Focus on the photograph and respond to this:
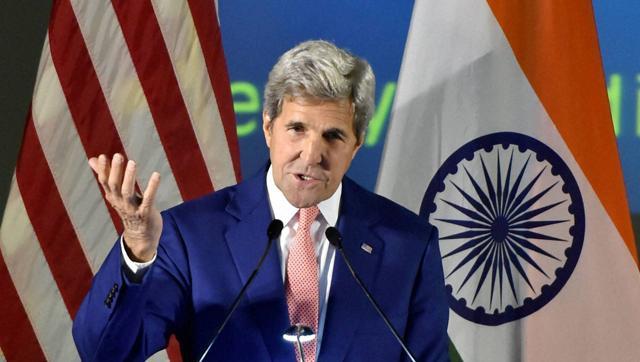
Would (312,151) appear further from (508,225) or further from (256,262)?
(508,225)

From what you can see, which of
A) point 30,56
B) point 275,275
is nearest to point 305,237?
point 275,275

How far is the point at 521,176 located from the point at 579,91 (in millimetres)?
321

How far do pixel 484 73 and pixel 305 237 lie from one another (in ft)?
4.46

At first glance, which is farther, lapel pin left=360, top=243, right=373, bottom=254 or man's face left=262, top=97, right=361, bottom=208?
lapel pin left=360, top=243, right=373, bottom=254

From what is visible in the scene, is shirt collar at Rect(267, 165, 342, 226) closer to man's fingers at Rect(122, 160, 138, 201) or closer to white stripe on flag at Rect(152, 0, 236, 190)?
man's fingers at Rect(122, 160, 138, 201)

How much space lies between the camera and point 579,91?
9.84 feet

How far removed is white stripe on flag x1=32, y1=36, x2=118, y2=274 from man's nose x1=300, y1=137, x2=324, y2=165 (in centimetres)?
136

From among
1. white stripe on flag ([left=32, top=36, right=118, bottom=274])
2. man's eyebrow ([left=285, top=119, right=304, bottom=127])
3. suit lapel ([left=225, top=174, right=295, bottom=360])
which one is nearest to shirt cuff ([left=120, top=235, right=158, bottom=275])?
suit lapel ([left=225, top=174, right=295, bottom=360])

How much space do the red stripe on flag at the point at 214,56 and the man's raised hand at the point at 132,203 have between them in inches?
57.2

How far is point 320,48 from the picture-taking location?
5.75ft

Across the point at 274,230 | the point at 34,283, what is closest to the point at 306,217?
the point at 274,230

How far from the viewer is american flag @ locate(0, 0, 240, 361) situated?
9.59 feet

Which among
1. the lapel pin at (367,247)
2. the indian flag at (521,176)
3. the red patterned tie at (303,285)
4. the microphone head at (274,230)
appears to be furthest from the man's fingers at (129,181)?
the indian flag at (521,176)

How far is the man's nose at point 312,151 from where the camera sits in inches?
69.4
